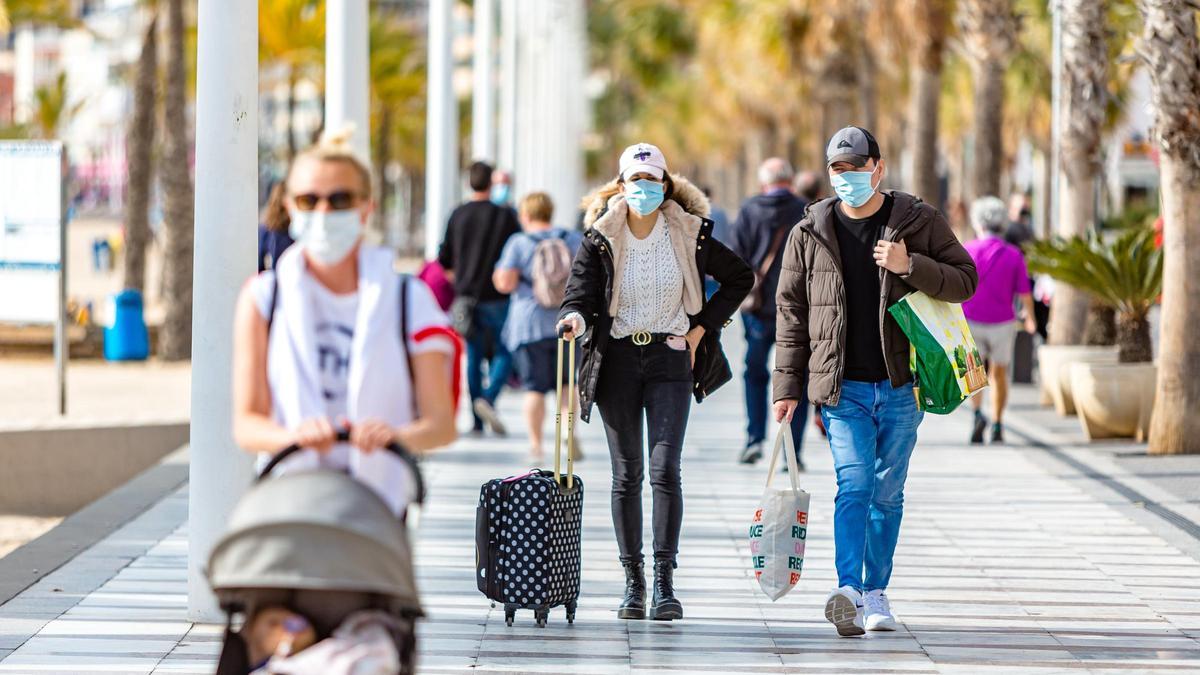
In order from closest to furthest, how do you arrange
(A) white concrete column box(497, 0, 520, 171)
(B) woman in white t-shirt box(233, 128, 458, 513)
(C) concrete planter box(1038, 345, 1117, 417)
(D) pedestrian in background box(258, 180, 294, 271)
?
(B) woman in white t-shirt box(233, 128, 458, 513), (D) pedestrian in background box(258, 180, 294, 271), (C) concrete planter box(1038, 345, 1117, 417), (A) white concrete column box(497, 0, 520, 171)

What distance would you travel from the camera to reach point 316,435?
4152mm

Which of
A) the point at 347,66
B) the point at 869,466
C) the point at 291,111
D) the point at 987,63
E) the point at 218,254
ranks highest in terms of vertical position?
the point at 291,111

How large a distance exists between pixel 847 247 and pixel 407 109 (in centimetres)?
6849

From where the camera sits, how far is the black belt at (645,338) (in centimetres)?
715

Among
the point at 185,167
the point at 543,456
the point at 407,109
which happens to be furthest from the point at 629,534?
the point at 407,109

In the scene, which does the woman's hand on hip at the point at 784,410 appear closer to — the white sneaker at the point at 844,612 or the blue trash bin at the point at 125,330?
the white sneaker at the point at 844,612

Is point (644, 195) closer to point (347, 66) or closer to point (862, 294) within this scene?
point (862, 294)

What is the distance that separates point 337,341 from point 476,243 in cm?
862

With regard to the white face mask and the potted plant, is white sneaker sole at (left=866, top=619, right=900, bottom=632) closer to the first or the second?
the white face mask

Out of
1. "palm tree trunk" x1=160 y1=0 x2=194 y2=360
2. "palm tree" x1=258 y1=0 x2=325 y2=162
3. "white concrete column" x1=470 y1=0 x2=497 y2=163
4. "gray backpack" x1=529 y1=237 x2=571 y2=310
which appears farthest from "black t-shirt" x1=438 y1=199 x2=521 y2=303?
"palm tree" x1=258 y1=0 x2=325 y2=162

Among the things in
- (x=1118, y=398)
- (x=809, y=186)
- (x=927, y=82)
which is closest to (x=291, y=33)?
(x=927, y=82)

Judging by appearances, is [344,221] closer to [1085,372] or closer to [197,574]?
[197,574]

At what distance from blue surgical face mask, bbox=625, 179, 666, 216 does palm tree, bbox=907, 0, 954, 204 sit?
60.8 feet

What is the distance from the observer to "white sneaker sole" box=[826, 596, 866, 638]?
695 cm
